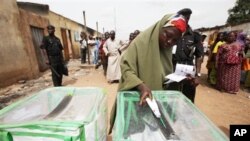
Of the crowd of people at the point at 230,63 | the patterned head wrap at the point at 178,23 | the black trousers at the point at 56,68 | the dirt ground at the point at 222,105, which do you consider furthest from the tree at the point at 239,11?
the patterned head wrap at the point at 178,23

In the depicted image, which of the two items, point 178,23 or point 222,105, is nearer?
point 178,23

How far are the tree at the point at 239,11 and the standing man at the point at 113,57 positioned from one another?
25287mm

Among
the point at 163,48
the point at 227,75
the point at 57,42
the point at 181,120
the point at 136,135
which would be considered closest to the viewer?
the point at 136,135

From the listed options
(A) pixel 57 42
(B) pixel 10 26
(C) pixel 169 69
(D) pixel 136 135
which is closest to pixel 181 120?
(D) pixel 136 135

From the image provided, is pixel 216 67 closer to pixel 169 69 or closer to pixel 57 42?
pixel 57 42

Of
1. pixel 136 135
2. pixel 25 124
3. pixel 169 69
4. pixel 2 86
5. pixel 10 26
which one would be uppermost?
pixel 10 26

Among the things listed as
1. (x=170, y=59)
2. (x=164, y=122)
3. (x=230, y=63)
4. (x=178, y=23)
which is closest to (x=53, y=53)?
(x=170, y=59)

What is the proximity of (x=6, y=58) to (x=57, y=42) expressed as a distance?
2.01 metres

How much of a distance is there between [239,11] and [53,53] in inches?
1176

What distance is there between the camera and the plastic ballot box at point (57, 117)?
3.18ft

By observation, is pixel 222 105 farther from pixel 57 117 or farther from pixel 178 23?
pixel 57 117

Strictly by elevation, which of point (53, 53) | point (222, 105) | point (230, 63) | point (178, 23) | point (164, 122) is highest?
point (178, 23)

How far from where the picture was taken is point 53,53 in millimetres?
4953

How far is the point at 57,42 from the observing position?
4980mm
